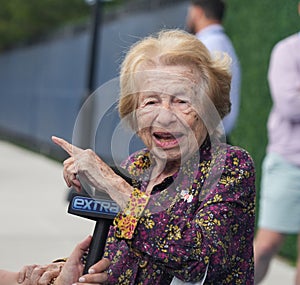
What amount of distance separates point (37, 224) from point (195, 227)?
6.91 meters

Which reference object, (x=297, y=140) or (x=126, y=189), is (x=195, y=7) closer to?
(x=297, y=140)

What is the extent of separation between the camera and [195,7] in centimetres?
600

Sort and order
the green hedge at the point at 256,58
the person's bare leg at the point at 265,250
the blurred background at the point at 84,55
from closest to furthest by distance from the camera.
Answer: the person's bare leg at the point at 265,250 < the green hedge at the point at 256,58 < the blurred background at the point at 84,55

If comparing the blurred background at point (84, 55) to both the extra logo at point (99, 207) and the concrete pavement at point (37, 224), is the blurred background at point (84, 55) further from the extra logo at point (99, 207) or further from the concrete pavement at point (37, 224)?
the concrete pavement at point (37, 224)

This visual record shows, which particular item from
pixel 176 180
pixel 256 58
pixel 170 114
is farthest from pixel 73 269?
pixel 256 58

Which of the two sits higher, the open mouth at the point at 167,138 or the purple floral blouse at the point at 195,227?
the open mouth at the point at 167,138

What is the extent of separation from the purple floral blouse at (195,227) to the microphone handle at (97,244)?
1.7 inches

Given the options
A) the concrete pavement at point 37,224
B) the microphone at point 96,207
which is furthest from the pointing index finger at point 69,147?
the concrete pavement at point 37,224

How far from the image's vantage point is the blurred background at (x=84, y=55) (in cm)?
775

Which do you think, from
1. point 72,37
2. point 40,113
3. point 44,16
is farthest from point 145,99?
point 44,16

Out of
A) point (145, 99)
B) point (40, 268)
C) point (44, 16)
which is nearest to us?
point (145, 99)

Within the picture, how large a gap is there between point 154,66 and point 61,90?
15795 millimetres

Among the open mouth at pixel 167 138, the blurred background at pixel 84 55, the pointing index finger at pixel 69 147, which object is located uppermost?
the blurred background at pixel 84 55

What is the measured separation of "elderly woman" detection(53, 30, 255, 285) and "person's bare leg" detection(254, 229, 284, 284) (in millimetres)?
2143
